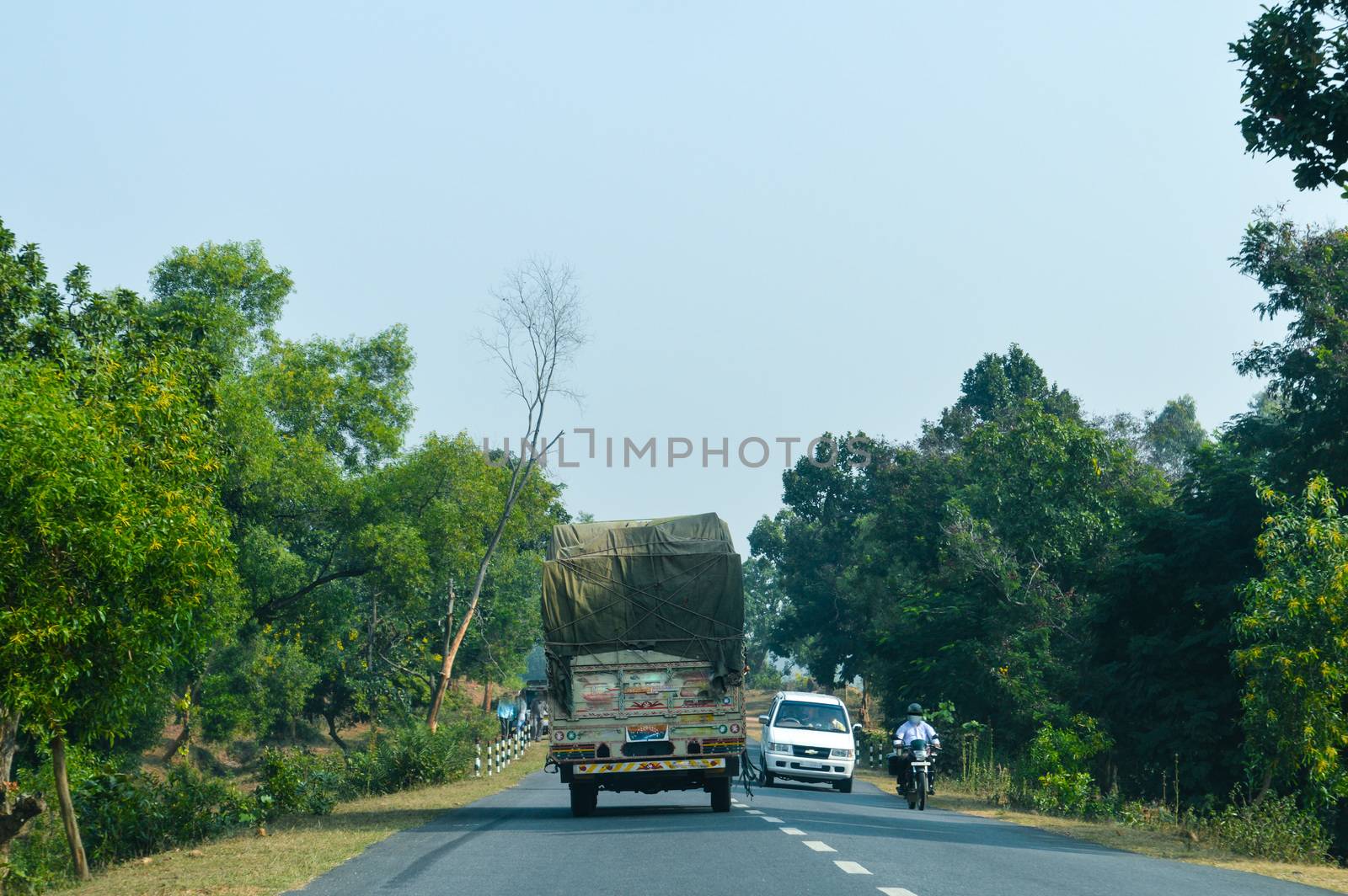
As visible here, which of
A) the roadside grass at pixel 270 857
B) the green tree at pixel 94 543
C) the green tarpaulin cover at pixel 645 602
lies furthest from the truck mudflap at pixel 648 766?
the green tree at pixel 94 543

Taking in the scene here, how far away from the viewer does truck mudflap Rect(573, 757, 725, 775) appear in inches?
752

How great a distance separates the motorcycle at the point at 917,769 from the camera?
2405 centimetres

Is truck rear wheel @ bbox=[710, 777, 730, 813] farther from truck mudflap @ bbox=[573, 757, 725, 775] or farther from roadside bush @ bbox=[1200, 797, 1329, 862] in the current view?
roadside bush @ bbox=[1200, 797, 1329, 862]

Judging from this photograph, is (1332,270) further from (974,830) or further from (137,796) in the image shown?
(137,796)

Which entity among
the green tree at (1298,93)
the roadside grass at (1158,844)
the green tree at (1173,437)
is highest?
the green tree at (1173,437)

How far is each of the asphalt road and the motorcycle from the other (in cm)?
350

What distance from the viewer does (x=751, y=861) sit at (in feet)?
41.1

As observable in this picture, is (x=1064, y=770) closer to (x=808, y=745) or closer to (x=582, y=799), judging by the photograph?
(x=808, y=745)

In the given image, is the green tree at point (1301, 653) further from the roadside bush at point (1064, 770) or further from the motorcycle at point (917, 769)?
the motorcycle at point (917, 769)

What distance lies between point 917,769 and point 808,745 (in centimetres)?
670

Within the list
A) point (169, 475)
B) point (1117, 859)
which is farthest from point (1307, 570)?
point (169, 475)

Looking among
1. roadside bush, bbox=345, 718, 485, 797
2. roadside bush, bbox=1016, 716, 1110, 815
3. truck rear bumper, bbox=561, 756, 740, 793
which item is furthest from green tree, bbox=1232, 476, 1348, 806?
roadside bush, bbox=345, 718, 485, 797

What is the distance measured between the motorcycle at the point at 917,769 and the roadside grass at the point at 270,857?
734cm

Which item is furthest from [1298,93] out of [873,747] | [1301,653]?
[873,747]
